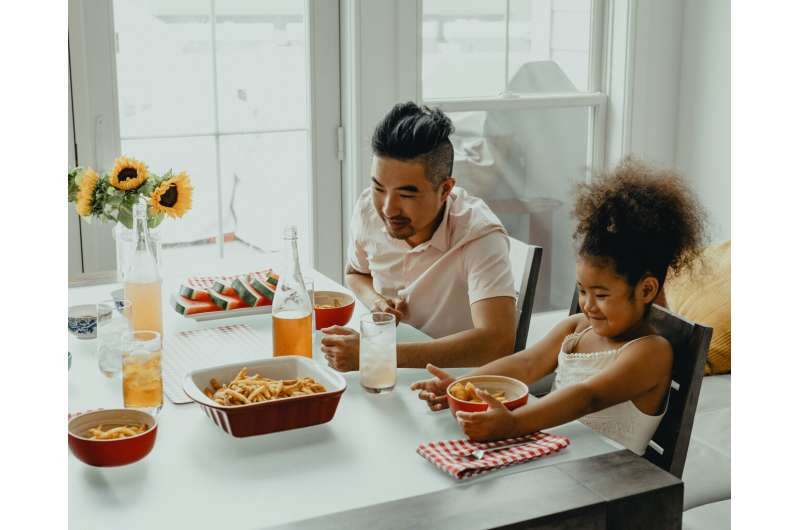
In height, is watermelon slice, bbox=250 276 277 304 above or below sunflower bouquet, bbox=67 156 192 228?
below

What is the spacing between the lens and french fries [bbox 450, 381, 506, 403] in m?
1.42

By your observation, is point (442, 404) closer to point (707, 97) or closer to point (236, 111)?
point (236, 111)

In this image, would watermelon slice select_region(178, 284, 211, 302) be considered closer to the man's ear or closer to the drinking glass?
the drinking glass

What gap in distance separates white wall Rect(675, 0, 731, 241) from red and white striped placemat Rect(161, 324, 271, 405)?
2.00 meters

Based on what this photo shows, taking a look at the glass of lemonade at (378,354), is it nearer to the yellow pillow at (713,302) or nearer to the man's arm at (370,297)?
the man's arm at (370,297)

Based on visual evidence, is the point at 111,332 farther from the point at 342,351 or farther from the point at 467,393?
the point at 467,393

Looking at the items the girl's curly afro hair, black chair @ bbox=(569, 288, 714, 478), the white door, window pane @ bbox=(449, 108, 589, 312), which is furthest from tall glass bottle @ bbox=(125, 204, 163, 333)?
window pane @ bbox=(449, 108, 589, 312)

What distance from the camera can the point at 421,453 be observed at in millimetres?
1300

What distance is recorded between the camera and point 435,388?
151cm

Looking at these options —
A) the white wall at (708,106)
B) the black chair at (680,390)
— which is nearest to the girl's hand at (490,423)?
the black chair at (680,390)

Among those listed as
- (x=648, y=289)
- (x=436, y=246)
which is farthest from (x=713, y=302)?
(x=648, y=289)

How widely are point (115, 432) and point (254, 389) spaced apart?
217 millimetres

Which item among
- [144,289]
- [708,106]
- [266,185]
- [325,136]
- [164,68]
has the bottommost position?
[144,289]
